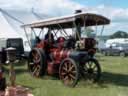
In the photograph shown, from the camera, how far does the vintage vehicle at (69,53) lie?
11938 millimetres

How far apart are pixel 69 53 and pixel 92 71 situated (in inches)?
41.6

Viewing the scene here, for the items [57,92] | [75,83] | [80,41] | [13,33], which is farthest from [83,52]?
[13,33]

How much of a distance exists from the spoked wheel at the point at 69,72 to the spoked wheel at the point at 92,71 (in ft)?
2.30

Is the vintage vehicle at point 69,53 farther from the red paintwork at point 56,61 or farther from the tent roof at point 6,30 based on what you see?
the tent roof at point 6,30

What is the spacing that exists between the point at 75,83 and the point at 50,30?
392 cm

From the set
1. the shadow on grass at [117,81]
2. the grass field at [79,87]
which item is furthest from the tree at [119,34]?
the grass field at [79,87]

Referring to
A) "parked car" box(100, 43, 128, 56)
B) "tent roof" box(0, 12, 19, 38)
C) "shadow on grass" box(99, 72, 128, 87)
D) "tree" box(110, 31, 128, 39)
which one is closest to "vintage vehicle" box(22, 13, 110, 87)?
"shadow on grass" box(99, 72, 128, 87)

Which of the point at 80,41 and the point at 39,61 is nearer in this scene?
the point at 80,41

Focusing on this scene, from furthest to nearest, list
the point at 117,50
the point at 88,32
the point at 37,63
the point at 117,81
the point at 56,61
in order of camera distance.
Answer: the point at 117,50 < the point at 37,63 < the point at 56,61 < the point at 117,81 < the point at 88,32

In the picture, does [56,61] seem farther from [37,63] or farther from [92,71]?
[92,71]

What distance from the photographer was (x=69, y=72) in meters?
11.9

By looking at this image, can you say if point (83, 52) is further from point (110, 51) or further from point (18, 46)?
point (110, 51)

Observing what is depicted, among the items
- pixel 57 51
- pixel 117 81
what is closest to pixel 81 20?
pixel 57 51

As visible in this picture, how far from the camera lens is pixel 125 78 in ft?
46.0
